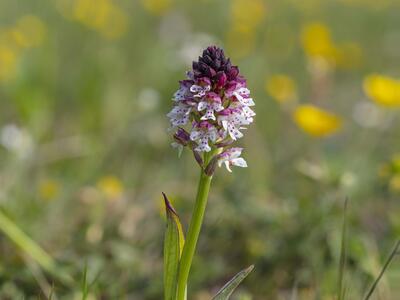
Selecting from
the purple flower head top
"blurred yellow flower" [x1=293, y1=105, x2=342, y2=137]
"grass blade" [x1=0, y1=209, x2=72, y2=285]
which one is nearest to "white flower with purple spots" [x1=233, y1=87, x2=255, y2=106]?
the purple flower head top

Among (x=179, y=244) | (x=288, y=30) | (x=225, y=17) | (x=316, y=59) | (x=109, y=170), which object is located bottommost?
(x=179, y=244)

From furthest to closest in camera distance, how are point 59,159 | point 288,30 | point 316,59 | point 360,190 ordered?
point 288,30 → point 316,59 → point 59,159 → point 360,190

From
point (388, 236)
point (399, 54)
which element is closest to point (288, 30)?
point (399, 54)

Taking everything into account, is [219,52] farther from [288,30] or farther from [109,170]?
[288,30]

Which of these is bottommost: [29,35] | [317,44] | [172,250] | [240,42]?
[172,250]

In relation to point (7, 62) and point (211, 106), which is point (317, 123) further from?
point (7, 62)

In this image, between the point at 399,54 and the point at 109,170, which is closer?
the point at 109,170

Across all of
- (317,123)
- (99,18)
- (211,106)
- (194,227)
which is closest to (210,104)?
(211,106)
